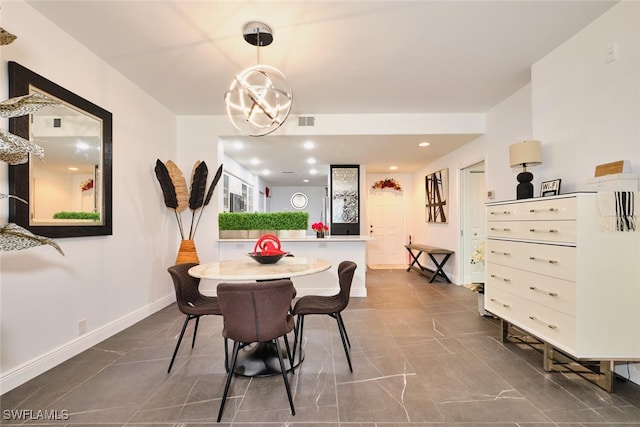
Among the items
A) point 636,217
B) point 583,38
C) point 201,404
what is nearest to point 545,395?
point 636,217

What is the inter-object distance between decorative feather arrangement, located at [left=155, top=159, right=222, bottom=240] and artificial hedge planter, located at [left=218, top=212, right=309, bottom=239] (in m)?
0.38

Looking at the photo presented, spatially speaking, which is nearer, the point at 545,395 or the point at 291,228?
the point at 545,395

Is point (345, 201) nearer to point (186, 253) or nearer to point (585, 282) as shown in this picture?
point (186, 253)

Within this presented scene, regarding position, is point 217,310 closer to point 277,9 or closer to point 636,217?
point 277,9

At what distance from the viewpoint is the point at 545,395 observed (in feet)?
6.43

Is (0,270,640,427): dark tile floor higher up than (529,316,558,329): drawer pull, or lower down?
lower down

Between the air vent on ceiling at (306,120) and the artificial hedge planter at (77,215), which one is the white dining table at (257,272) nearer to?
the artificial hedge planter at (77,215)

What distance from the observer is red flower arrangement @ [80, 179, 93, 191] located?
2619 millimetres

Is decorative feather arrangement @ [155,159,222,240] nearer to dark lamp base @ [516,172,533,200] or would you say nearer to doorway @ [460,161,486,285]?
dark lamp base @ [516,172,533,200]

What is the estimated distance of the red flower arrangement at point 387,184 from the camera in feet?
25.2

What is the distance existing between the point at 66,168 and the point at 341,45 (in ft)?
8.25

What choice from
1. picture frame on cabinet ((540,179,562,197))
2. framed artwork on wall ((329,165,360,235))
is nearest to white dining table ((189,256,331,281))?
picture frame on cabinet ((540,179,562,197))

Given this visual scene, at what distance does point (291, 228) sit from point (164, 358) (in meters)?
2.33

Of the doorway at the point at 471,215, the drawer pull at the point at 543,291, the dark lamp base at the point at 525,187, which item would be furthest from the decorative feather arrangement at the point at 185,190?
the doorway at the point at 471,215
